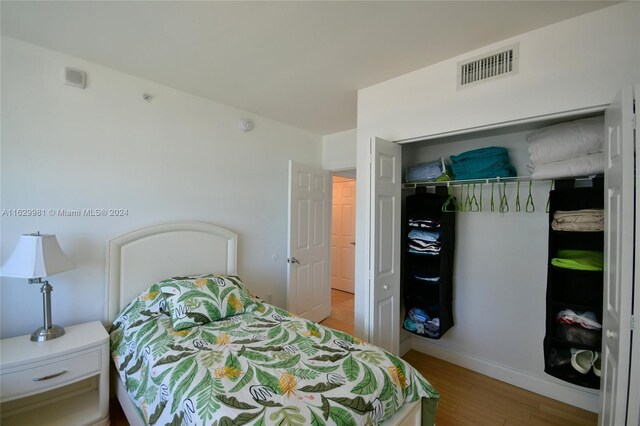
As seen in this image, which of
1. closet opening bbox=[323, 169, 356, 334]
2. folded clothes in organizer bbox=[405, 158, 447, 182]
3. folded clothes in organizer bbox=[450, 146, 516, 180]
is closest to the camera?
folded clothes in organizer bbox=[450, 146, 516, 180]

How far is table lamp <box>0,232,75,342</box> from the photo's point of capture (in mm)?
1567

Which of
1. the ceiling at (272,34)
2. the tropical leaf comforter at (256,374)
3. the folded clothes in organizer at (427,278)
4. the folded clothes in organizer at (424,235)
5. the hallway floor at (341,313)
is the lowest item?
the hallway floor at (341,313)

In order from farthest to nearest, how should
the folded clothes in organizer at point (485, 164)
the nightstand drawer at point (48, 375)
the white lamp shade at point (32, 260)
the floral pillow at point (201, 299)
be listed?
the folded clothes in organizer at point (485, 164), the floral pillow at point (201, 299), the white lamp shade at point (32, 260), the nightstand drawer at point (48, 375)

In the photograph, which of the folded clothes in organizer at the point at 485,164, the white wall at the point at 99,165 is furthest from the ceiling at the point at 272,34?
the folded clothes in organizer at the point at 485,164

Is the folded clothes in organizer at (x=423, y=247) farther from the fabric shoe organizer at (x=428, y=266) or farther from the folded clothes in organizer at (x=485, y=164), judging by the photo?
the folded clothes in organizer at (x=485, y=164)

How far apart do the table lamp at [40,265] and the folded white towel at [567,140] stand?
3.34 metres

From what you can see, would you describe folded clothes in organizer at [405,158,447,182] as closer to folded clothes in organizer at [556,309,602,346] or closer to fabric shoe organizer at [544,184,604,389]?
fabric shoe organizer at [544,184,604,389]

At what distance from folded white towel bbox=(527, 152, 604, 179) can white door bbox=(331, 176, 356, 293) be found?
322 cm

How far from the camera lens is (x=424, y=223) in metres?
2.49

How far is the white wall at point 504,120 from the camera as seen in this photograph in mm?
1486

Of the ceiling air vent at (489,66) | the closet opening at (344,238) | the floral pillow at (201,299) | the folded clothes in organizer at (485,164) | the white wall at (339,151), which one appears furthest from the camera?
the closet opening at (344,238)

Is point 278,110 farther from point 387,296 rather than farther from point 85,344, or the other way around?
point 85,344

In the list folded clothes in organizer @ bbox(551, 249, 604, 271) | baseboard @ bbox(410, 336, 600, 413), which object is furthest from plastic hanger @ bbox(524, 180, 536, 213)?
baseboard @ bbox(410, 336, 600, 413)

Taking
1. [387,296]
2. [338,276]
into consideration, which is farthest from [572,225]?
[338,276]
